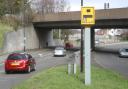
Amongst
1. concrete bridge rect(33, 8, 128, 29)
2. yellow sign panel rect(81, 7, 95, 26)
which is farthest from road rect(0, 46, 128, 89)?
concrete bridge rect(33, 8, 128, 29)

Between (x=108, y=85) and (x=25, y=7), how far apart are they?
73.4 meters

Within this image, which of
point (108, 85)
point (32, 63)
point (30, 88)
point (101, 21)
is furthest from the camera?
point (101, 21)

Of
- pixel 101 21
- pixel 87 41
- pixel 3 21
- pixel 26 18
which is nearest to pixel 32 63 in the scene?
pixel 87 41

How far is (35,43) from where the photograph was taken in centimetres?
9144

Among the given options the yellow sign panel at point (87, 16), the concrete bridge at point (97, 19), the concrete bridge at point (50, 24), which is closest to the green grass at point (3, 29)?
the concrete bridge at point (50, 24)

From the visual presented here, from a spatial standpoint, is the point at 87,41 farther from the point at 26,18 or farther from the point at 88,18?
the point at 26,18

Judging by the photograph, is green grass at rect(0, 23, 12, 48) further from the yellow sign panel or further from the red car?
the yellow sign panel

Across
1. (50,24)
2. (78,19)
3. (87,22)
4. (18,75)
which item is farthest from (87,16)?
(50,24)

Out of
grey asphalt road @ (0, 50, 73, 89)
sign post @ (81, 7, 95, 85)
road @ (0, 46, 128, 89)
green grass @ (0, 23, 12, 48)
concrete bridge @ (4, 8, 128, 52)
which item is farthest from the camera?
green grass @ (0, 23, 12, 48)

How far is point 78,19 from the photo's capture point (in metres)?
77.1

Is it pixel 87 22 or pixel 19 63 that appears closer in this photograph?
pixel 87 22

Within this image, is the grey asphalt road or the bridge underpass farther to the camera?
the bridge underpass

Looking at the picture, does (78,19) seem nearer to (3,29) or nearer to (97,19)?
(97,19)

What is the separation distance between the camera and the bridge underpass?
6972 cm
